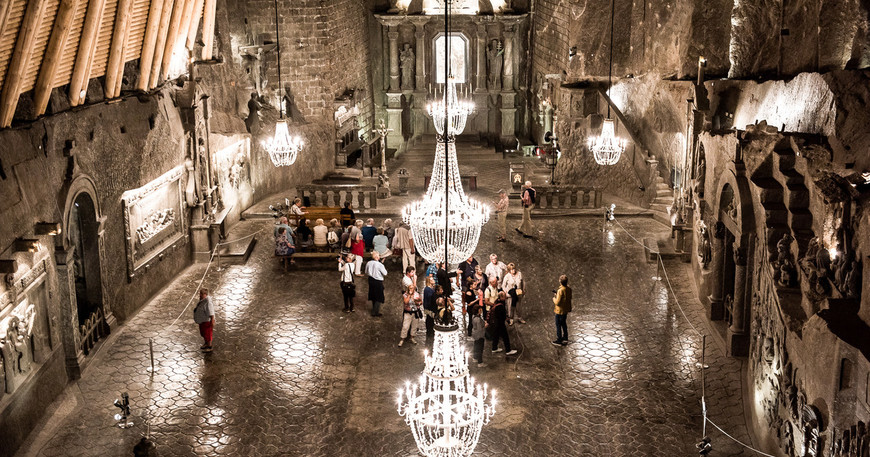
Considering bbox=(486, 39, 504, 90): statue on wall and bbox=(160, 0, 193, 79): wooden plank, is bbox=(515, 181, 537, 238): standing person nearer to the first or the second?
bbox=(160, 0, 193, 79): wooden plank

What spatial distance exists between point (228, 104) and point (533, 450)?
14.9 metres

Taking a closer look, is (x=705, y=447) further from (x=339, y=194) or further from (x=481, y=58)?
(x=481, y=58)

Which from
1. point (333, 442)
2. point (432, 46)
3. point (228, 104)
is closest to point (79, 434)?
point (333, 442)

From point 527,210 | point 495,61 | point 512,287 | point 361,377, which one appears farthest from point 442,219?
point 495,61

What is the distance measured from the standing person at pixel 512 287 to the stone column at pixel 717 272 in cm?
327

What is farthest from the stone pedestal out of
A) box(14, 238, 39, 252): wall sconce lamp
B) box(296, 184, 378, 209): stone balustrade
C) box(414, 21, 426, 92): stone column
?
box(14, 238, 39, 252): wall sconce lamp

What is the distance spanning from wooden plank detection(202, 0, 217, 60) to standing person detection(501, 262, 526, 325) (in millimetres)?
8178

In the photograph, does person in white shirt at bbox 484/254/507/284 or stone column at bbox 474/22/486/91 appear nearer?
person in white shirt at bbox 484/254/507/284

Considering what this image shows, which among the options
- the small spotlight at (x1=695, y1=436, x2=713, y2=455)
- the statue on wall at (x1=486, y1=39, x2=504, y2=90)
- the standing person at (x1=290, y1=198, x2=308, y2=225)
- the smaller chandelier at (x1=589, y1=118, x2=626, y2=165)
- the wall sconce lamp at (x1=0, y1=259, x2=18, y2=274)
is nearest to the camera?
the small spotlight at (x1=695, y1=436, x2=713, y2=455)

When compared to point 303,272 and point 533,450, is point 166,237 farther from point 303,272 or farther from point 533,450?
point 533,450

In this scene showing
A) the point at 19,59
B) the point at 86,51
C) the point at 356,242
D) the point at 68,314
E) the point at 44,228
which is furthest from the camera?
the point at 356,242

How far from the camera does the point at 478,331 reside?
15.4 meters

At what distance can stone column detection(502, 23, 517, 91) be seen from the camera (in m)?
34.0

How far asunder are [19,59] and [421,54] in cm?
2268
